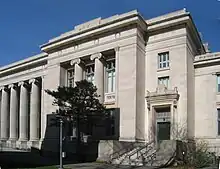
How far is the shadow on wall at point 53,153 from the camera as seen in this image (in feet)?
92.4

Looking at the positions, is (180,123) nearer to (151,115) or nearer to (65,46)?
(151,115)

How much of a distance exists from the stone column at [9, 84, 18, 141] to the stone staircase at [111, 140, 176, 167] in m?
26.8

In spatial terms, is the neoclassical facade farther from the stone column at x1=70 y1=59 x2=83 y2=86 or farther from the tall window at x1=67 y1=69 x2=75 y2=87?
the tall window at x1=67 y1=69 x2=75 y2=87

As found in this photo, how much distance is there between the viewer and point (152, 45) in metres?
34.8

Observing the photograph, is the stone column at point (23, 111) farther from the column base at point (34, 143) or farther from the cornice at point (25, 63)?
the column base at point (34, 143)

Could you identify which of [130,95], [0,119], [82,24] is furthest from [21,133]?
[130,95]

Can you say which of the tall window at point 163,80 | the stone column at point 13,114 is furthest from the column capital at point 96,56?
the stone column at point 13,114

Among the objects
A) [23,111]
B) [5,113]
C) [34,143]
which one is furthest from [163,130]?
[5,113]

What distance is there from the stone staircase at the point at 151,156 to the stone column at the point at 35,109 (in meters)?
21.1

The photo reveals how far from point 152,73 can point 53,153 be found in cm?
1349

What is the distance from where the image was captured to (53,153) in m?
37.0

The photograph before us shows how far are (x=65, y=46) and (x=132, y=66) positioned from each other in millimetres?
10194

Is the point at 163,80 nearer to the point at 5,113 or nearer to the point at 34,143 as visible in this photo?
the point at 34,143

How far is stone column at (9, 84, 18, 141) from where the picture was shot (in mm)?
50541
